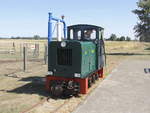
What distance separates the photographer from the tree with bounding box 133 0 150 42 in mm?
36812

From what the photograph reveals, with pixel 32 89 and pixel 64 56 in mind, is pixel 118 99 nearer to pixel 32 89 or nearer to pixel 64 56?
pixel 64 56

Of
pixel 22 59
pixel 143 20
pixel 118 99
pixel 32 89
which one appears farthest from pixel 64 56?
pixel 143 20

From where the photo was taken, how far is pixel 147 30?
37875 millimetres

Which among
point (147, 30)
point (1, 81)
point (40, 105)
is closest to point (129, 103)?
point (40, 105)

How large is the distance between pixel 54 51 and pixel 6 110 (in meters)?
3.11

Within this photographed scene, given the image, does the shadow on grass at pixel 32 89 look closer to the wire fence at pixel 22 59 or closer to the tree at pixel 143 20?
the wire fence at pixel 22 59

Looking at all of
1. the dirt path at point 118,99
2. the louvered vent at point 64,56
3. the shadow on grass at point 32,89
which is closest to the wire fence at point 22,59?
the shadow on grass at point 32,89

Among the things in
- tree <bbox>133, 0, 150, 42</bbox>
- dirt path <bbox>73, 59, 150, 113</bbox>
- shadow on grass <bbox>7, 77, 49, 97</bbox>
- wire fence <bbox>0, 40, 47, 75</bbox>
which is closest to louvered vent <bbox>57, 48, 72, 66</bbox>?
shadow on grass <bbox>7, 77, 49, 97</bbox>

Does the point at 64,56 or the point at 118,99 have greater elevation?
the point at 64,56

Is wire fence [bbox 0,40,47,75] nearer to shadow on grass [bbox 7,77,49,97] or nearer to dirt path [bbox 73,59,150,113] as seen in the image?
shadow on grass [bbox 7,77,49,97]

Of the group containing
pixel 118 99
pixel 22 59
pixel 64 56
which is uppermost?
pixel 64 56

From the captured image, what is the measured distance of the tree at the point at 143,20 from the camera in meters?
36.8

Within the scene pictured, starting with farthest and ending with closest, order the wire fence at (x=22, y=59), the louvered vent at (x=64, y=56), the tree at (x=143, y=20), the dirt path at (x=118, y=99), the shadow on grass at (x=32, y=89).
A: the tree at (x=143, y=20), the wire fence at (x=22, y=59), the shadow on grass at (x=32, y=89), the louvered vent at (x=64, y=56), the dirt path at (x=118, y=99)

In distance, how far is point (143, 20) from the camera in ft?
124
